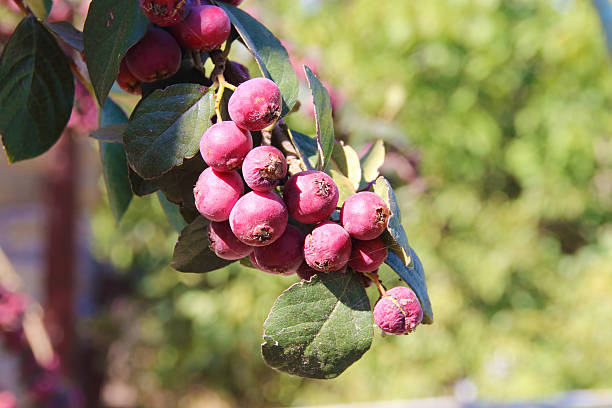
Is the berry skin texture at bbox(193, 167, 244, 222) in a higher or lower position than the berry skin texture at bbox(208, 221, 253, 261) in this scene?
higher

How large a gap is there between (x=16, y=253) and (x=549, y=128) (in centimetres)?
278

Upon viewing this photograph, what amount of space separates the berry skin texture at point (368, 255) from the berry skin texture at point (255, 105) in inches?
3.3

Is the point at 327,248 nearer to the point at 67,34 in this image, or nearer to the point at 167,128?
the point at 167,128

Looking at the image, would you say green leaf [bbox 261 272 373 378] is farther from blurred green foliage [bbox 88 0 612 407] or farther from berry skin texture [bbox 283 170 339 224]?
blurred green foliage [bbox 88 0 612 407]

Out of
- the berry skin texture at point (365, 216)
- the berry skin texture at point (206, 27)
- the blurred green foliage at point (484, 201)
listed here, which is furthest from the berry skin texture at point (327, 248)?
the blurred green foliage at point (484, 201)

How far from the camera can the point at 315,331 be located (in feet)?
0.95

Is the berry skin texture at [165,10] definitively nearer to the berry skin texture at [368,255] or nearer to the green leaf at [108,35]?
the green leaf at [108,35]

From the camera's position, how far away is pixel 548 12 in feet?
7.68

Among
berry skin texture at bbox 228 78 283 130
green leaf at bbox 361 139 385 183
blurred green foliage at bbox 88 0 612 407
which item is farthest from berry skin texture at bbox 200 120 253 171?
blurred green foliage at bbox 88 0 612 407

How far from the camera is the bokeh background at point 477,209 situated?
2273 mm

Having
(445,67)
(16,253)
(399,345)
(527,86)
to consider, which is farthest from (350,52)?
(16,253)

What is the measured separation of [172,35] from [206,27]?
35 millimetres

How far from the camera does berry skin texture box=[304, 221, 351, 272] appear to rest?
11.0 inches

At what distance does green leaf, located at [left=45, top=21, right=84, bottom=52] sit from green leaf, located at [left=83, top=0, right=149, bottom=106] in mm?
47
